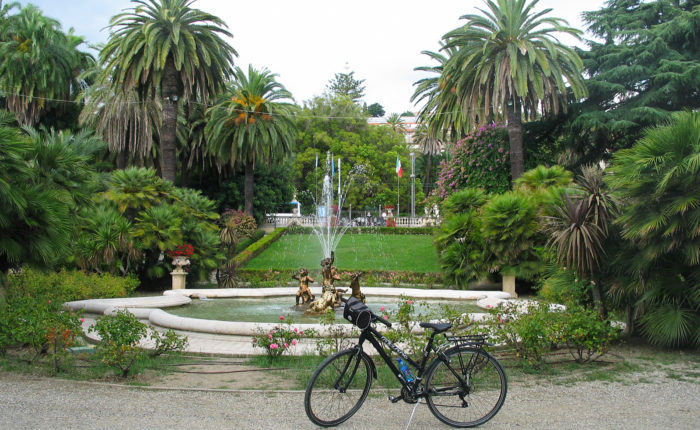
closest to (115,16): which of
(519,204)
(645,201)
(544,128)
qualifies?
(519,204)

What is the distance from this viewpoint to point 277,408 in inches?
216

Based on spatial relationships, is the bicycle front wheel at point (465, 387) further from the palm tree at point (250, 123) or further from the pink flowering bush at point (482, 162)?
the palm tree at point (250, 123)

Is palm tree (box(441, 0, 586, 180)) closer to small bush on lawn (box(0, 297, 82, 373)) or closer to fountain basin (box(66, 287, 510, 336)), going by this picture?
fountain basin (box(66, 287, 510, 336))

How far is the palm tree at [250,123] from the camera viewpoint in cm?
3278

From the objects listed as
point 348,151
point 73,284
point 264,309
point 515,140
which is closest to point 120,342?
point 264,309

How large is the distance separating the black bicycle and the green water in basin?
17.3 ft

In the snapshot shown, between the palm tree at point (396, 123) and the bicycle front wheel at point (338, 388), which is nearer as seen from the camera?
the bicycle front wheel at point (338, 388)

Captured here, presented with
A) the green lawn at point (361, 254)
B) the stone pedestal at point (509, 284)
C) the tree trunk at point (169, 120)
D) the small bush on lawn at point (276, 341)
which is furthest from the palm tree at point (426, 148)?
the small bush on lawn at point (276, 341)

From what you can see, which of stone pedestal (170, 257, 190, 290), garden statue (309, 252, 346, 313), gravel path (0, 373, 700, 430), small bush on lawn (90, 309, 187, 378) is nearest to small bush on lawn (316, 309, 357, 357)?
gravel path (0, 373, 700, 430)

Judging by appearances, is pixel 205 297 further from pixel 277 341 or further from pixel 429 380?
pixel 429 380

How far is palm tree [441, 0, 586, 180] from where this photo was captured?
22234 mm

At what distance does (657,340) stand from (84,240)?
45.6 feet

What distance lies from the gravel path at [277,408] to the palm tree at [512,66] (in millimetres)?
17360

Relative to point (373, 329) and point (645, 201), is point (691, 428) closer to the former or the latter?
point (373, 329)
